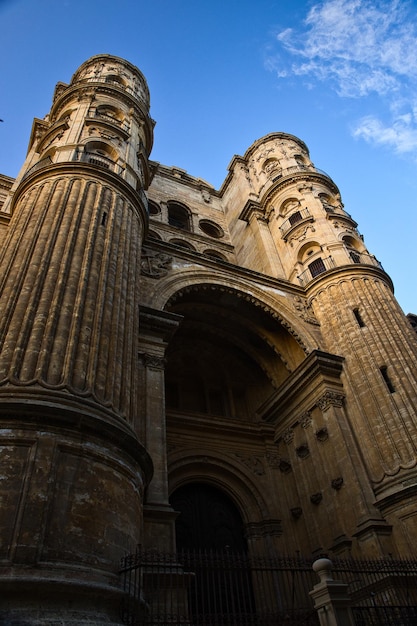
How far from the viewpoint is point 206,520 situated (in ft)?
46.0

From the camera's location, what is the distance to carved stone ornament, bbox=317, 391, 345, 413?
14.2 meters

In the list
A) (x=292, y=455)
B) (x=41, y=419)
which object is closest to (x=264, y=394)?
(x=292, y=455)

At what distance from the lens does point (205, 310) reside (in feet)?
57.1

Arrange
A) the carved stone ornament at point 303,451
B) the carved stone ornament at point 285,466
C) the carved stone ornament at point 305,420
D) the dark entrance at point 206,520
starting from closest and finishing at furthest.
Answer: the dark entrance at point 206,520 → the carved stone ornament at point 303,451 → the carved stone ornament at point 305,420 → the carved stone ornament at point 285,466

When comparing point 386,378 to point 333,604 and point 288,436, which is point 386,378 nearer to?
point 288,436

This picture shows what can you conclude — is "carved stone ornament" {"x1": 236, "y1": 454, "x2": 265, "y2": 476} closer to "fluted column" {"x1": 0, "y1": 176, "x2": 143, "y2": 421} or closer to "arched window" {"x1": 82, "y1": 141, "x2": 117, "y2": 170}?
"fluted column" {"x1": 0, "y1": 176, "x2": 143, "y2": 421}

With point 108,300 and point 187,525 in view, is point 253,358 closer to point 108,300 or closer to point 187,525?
point 187,525

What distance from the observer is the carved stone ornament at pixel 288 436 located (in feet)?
51.5

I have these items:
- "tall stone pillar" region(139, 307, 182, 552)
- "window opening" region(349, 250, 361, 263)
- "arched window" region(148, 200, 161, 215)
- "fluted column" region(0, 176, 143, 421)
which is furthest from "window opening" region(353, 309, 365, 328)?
Result: "arched window" region(148, 200, 161, 215)

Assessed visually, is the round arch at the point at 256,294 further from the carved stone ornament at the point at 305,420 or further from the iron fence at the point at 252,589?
the iron fence at the point at 252,589

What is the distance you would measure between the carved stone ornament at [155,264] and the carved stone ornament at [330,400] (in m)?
6.18

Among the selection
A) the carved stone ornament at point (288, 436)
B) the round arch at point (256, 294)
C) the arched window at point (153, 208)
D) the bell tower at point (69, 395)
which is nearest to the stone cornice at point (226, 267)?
the round arch at point (256, 294)

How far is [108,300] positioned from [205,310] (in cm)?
730

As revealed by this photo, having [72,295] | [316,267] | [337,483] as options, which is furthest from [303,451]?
[72,295]
